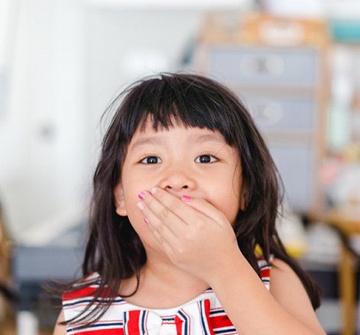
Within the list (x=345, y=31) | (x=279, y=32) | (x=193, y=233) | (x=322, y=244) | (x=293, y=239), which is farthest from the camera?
(x=345, y=31)

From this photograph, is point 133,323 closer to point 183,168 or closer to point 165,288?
point 165,288

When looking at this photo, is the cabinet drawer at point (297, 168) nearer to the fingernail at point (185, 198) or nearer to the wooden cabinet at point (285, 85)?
the wooden cabinet at point (285, 85)

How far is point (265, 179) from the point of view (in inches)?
34.0

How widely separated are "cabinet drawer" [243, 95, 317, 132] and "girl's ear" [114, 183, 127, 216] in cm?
164

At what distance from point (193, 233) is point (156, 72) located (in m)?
0.35

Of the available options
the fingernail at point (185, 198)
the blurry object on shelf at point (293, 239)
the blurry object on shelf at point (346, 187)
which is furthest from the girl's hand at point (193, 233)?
the blurry object on shelf at point (346, 187)

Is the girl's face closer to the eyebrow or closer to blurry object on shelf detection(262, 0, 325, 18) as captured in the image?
the eyebrow

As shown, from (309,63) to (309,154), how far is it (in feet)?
1.16

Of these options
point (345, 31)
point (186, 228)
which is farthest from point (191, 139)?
point (345, 31)

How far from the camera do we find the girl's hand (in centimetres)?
71

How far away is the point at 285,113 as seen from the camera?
8.19ft

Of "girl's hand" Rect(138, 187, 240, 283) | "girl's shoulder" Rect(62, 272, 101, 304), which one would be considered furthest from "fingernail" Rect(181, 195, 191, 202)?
"girl's shoulder" Rect(62, 272, 101, 304)

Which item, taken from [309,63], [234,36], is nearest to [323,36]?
[309,63]

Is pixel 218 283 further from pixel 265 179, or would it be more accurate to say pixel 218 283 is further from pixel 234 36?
pixel 234 36
